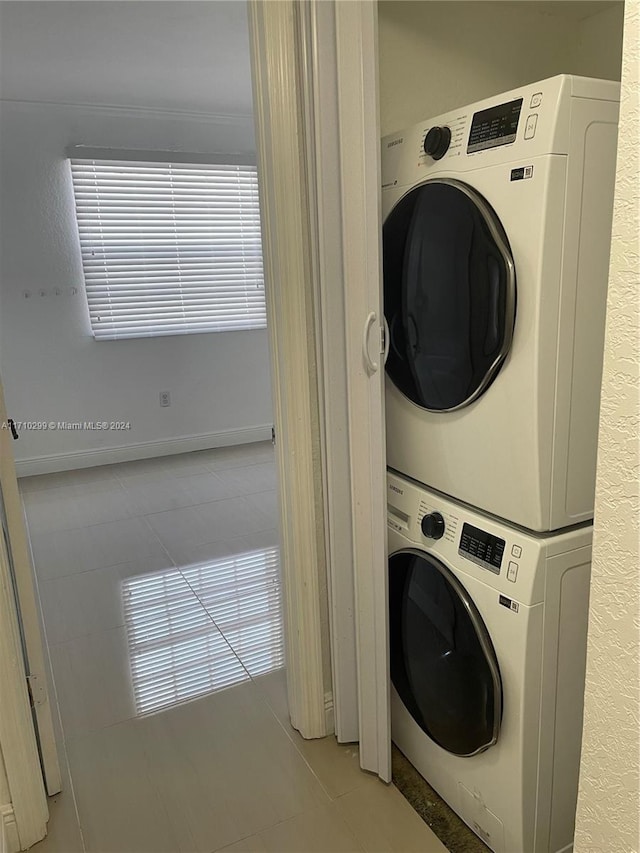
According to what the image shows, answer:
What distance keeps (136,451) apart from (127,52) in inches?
96.8

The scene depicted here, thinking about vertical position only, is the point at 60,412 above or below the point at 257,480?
above

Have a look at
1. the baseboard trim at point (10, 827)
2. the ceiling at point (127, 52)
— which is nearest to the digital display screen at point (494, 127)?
the baseboard trim at point (10, 827)

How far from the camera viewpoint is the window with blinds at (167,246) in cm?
427

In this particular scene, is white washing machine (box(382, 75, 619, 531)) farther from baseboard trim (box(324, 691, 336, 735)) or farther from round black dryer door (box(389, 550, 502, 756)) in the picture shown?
baseboard trim (box(324, 691, 336, 735))

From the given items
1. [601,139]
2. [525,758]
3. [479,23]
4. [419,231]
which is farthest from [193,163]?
[525,758]

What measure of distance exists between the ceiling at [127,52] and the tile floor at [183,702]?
92.3 inches

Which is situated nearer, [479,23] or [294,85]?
[294,85]

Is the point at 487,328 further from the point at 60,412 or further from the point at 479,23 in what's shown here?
the point at 60,412

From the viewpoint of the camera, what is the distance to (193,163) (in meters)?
4.45

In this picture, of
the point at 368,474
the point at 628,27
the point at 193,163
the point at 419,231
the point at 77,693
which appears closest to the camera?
the point at 628,27

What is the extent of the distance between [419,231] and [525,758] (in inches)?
43.7

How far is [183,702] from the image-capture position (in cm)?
206

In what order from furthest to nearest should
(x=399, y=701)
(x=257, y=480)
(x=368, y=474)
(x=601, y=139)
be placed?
(x=257, y=480), (x=399, y=701), (x=368, y=474), (x=601, y=139)

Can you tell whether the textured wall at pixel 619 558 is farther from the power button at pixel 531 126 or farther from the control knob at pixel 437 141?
the control knob at pixel 437 141
